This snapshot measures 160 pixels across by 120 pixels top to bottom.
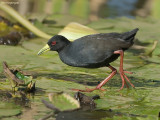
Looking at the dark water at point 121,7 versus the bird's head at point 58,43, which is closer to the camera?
the bird's head at point 58,43

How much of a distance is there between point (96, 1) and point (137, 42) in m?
4.49

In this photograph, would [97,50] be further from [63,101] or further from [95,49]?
[63,101]

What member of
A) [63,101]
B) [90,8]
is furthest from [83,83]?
[90,8]

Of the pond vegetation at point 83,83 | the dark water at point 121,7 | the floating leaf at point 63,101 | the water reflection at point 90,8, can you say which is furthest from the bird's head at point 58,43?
the dark water at point 121,7

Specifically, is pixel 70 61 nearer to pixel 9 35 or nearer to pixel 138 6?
pixel 9 35

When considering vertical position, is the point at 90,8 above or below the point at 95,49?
above

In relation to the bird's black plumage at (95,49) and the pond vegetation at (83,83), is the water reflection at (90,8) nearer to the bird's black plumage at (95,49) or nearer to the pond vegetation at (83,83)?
the pond vegetation at (83,83)

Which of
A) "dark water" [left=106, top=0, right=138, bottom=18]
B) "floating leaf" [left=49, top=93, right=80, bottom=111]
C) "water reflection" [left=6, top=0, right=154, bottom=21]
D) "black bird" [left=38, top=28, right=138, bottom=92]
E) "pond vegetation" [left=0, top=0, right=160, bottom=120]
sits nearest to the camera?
"floating leaf" [left=49, top=93, right=80, bottom=111]

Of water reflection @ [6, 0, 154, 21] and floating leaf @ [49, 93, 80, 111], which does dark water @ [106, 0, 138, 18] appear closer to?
water reflection @ [6, 0, 154, 21]

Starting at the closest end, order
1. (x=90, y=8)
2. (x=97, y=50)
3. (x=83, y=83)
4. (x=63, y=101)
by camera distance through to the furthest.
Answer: (x=63, y=101)
(x=97, y=50)
(x=83, y=83)
(x=90, y=8)

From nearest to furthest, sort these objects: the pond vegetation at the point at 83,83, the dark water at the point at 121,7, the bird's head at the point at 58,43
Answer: the pond vegetation at the point at 83,83 < the bird's head at the point at 58,43 < the dark water at the point at 121,7

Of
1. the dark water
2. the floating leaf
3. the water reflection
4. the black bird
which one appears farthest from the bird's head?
the dark water

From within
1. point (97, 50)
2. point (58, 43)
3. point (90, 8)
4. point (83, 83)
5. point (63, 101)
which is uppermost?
point (90, 8)

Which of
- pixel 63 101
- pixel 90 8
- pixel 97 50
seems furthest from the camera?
pixel 90 8
